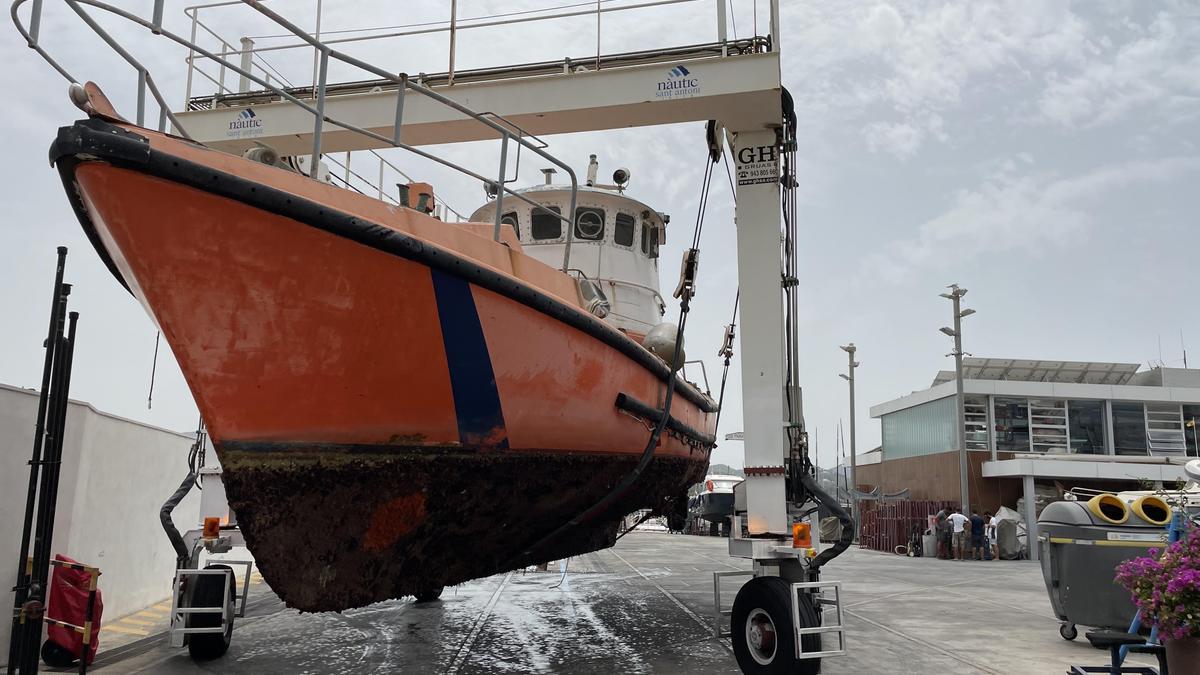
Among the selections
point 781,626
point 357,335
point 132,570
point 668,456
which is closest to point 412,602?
point 132,570

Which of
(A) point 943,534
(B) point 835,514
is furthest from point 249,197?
(A) point 943,534

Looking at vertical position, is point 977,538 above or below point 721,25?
below

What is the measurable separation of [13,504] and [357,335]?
3.19 m

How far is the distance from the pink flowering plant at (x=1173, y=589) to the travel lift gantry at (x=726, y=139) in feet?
5.03

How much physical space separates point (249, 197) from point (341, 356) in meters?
0.72

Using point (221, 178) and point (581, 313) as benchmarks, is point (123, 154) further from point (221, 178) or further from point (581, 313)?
point (581, 313)

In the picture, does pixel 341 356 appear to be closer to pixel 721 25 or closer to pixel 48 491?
pixel 48 491

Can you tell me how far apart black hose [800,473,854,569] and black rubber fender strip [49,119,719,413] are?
2355 millimetres

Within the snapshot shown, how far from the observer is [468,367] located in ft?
11.8

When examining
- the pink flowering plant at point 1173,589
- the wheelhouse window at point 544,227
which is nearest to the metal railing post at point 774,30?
the wheelhouse window at point 544,227

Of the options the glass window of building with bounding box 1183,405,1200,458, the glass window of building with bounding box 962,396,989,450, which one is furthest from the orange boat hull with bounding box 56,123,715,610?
the glass window of building with bounding box 1183,405,1200,458

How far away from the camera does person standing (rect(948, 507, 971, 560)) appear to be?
1549cm

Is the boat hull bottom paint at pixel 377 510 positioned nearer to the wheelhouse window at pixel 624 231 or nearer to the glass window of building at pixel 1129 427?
the wheelhouse window at pixel 624 231

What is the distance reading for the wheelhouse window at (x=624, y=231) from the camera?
7.02 m
